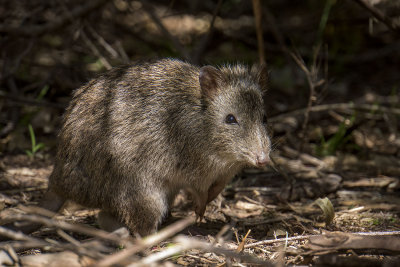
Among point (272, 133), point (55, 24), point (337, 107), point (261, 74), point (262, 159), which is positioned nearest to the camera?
point (262, 159)

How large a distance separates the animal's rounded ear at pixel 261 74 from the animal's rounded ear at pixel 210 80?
45 cm

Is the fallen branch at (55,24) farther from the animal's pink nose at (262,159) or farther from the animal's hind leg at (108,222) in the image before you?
the animal's pink nose at (262,159)

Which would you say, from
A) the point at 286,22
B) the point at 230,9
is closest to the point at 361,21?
the point at 286,22

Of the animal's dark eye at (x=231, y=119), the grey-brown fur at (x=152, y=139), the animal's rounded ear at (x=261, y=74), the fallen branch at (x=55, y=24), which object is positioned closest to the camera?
the grey-brown fur at (x=152, y=139)

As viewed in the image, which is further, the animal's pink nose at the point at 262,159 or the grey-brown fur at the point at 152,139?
the grey-brown fur at the point at 152,139

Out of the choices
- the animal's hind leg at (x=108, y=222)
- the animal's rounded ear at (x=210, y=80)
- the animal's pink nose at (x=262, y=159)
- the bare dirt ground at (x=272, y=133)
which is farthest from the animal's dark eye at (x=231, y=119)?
the animal's hind leg at (x=108, y=222)

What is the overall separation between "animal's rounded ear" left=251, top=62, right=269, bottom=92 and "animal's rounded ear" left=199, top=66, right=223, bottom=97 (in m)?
0.45

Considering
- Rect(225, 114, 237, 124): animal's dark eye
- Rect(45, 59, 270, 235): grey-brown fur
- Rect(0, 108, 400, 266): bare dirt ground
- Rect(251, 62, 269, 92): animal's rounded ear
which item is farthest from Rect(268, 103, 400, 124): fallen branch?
Rect(225, 114, 237, 124): animal's dark eye

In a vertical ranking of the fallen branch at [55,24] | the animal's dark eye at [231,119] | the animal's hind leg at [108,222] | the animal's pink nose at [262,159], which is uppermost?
the fallen branch at [55,24]

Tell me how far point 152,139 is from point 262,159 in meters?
1.04

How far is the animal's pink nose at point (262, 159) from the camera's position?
417cm

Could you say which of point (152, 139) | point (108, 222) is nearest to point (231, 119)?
point (152, 139)

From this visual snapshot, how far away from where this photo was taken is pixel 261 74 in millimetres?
4848

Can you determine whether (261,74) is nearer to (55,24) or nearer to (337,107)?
(337,107)
